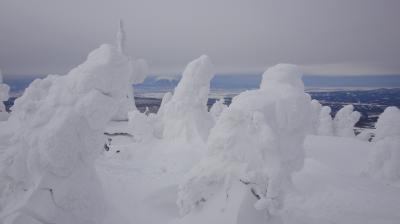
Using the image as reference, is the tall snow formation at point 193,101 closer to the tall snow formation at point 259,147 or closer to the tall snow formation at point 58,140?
the tall snow formation at point 259,147

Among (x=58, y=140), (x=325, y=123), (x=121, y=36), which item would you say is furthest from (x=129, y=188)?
(x=121, y=36)

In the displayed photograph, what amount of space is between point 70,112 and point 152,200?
731 centimetres

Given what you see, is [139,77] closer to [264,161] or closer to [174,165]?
[174,165]

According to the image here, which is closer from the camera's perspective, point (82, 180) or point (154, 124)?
point (82, 180)

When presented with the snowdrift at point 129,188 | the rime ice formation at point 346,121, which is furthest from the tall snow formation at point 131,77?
the rime ice formation at point 346,121

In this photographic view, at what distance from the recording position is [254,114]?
34.9 ft

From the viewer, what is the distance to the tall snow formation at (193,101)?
24.8 meters

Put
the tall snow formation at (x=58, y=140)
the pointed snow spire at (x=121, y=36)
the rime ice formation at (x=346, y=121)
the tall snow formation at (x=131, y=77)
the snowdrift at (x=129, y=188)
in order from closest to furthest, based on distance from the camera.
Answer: the tall snow formation at (x=58, y=140) < the snowdrift at (x=129, y=188) < the rime ice formation at (x=346, y=121) < the tall snow formation at (x=131, y=77) < the pointed snow spire at (x=121, y=36)

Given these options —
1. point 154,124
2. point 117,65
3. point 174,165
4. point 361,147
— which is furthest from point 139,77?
point 117,65

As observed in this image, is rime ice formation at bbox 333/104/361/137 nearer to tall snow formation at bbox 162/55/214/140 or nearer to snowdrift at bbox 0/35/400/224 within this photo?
tall snow formation at bbox 162/55/214/140

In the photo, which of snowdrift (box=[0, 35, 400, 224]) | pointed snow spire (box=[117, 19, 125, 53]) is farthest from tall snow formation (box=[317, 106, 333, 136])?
pointed snow spire (box=[117, 19, 125, 53])

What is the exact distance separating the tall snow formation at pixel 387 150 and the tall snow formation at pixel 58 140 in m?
18.9

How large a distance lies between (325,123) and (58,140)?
3314cm

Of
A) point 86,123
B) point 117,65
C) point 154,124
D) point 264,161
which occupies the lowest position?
point 154,124
